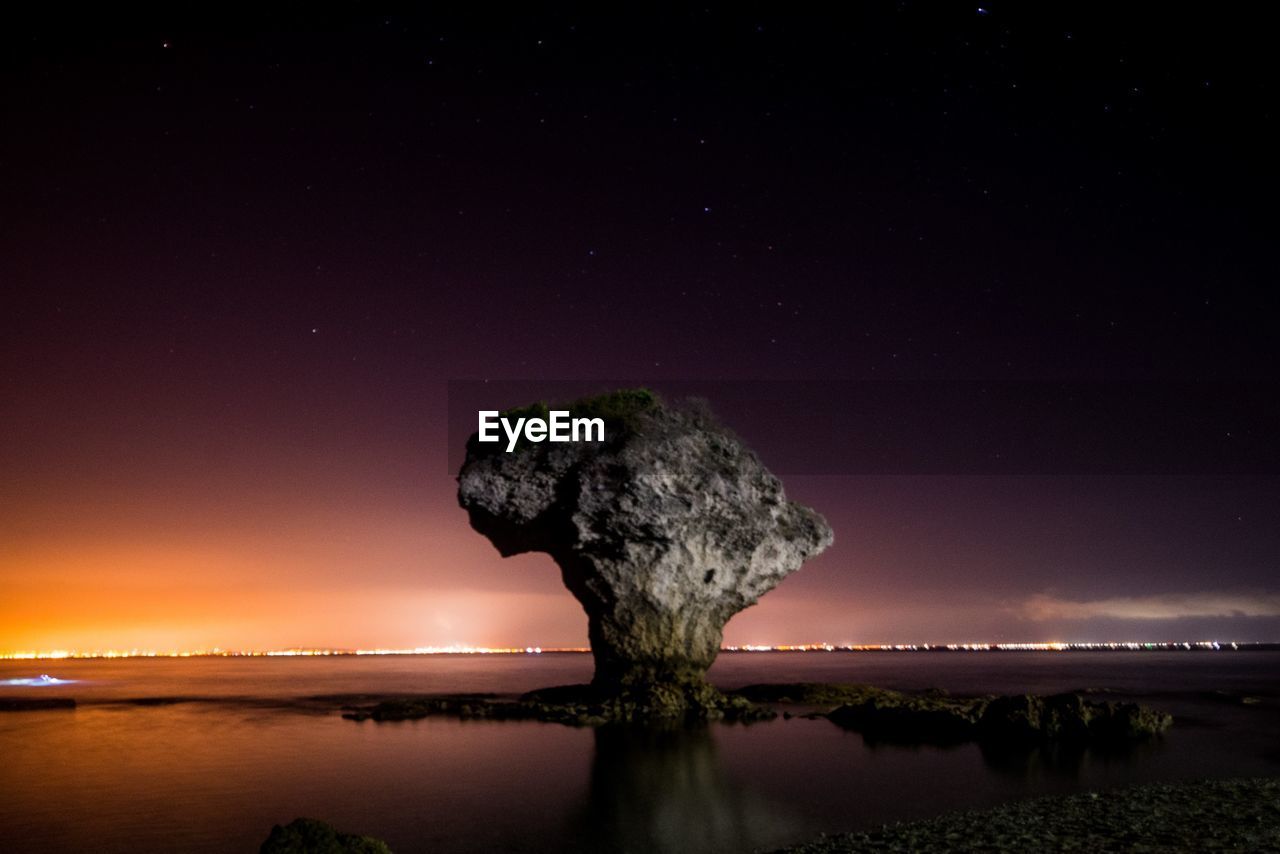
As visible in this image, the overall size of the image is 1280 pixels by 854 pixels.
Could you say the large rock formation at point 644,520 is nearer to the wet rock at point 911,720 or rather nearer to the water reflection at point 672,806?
the wet rock at point 911,720

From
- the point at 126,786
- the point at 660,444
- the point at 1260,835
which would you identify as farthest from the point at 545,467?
the point at 1260,835

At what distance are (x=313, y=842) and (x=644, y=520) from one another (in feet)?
72.3

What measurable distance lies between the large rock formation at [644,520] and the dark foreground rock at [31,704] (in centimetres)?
2379

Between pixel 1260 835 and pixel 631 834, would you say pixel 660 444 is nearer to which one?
pixel 631 834

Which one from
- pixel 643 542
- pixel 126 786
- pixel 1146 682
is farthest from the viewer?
pixel 1146 682

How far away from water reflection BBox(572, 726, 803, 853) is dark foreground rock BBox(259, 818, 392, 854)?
463 cm

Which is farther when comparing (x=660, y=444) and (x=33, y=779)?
(x=660, y=444)

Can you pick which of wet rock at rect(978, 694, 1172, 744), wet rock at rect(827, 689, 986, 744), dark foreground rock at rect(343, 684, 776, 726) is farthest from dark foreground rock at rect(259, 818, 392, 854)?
wet rock at rect(978, 694, 1172, 744)

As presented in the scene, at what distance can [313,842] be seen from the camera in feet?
39.4

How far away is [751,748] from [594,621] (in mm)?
10427

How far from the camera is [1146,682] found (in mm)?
67000

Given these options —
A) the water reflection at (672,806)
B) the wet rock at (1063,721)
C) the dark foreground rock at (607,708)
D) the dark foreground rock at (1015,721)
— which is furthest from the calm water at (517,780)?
the dark foreground rock at (607,708)

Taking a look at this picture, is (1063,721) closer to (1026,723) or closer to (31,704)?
(1026,723)

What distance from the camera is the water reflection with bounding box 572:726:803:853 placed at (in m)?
16.2
